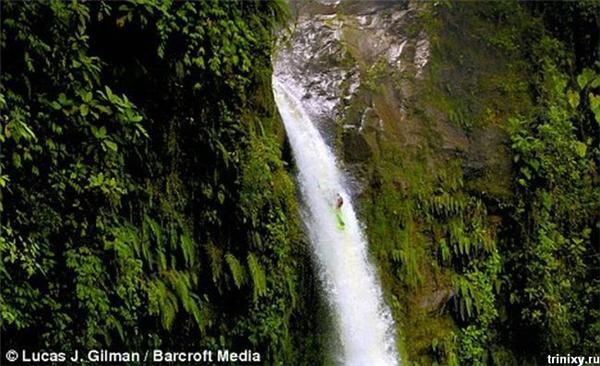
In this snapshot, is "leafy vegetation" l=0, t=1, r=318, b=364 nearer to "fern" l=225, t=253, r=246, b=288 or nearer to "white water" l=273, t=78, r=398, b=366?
"fern" l=225, t=253, r=246, b=288

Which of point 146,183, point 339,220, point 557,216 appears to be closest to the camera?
point 146,183

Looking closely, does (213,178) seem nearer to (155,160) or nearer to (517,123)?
(155,160)

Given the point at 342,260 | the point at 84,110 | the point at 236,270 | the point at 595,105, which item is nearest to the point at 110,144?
the point at 84,110

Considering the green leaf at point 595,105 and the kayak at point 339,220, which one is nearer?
the kayak at point 339,220

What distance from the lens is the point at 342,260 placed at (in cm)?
663

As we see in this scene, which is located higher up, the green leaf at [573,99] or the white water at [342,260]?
the green leaf at [573,99]

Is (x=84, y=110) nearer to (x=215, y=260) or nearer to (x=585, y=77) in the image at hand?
(x=215, y=260)

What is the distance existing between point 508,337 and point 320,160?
3.01 metres

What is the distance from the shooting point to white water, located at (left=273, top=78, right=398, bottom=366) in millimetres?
6340

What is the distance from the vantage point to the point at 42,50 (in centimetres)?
430

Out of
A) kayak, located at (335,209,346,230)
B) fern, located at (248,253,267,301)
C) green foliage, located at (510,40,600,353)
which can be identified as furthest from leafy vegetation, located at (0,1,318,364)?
green foliage, located at (510,40,600,353)

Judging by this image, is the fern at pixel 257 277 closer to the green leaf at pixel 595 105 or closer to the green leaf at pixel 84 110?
the green leaf at pixel 84 110

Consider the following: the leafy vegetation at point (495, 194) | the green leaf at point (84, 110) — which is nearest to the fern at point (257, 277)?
the leafy vegetation at point (495, 194)

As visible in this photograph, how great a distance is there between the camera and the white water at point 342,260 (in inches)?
250
